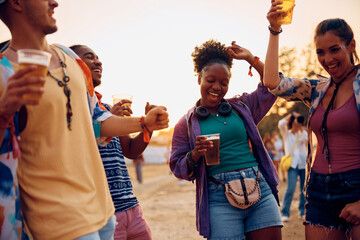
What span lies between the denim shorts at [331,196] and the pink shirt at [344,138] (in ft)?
0.20

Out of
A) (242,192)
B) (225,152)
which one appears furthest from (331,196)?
(225,152)

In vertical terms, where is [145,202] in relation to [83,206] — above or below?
below

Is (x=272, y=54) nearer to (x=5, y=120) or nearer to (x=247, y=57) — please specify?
(x=247, y=57)

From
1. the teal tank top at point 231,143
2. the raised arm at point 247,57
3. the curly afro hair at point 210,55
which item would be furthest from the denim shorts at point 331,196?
the curly afro hair at point 210,55

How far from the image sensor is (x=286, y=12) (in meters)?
2.88

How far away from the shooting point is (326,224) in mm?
2727

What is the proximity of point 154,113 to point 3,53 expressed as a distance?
972 mm

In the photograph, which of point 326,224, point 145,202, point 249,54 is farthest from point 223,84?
point 145,202

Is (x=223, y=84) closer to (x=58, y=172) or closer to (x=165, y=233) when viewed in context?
(x=58, y=172)

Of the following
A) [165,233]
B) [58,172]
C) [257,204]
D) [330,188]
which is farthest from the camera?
[165,233]

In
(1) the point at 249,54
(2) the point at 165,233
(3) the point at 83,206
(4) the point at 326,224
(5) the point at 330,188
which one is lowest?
(2) the point at 165,233

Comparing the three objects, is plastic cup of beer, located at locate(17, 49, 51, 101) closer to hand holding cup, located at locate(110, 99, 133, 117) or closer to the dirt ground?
hand holding cup, located at locate(110, 99, 133, 117)

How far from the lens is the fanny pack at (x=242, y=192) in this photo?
3.06 meters

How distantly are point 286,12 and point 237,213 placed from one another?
1.75 m
